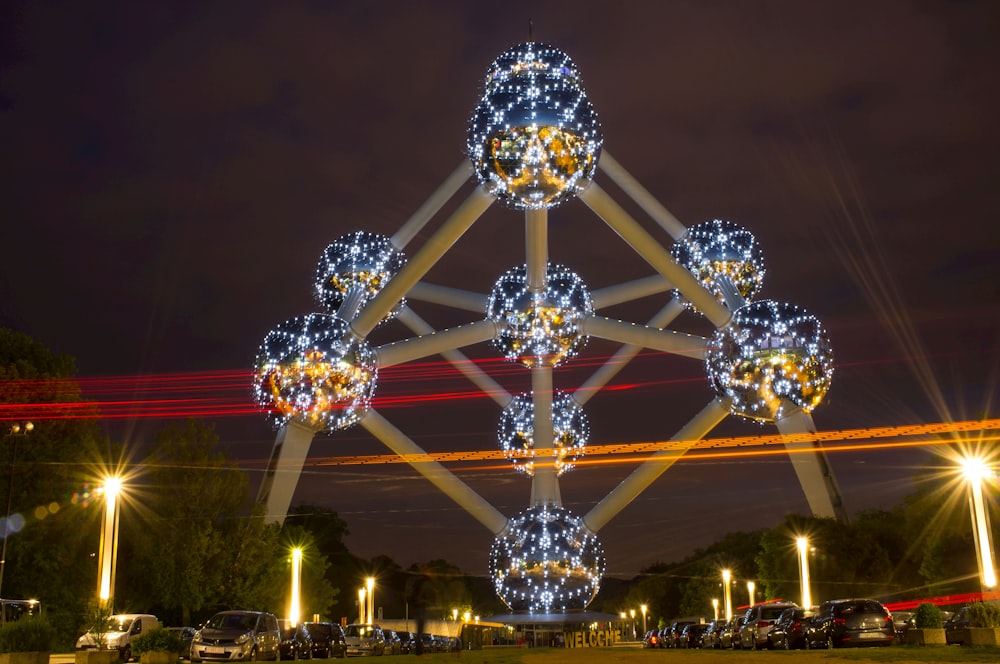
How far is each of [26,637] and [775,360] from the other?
1420 centimetres

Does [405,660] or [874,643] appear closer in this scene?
[405,660]

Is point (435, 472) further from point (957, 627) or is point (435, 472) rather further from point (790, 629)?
point (957, 627)

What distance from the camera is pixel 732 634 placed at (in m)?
29.4

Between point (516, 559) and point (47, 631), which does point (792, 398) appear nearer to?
point (516, 559)

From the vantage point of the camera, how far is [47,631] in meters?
15.0

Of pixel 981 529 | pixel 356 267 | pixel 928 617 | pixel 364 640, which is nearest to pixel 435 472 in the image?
pixel 356 267

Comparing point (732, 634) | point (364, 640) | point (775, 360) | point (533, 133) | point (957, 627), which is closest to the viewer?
point (533, 133)

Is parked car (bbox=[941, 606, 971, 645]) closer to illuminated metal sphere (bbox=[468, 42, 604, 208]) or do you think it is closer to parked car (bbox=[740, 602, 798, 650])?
parked car (bbox=[740, 602, 798, 650])

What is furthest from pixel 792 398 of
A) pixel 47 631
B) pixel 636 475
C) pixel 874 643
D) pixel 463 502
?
pixel 47 631

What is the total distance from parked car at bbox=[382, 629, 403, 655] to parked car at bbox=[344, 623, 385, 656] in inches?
17.1

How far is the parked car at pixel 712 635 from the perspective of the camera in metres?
33.1

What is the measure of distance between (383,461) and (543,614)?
20.9ft

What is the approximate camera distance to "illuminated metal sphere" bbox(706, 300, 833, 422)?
2152cm

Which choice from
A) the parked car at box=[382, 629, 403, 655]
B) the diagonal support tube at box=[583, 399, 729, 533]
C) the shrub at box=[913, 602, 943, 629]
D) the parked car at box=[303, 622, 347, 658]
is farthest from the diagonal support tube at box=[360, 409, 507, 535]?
the shrub at box=[913, 602, 943, 629]
